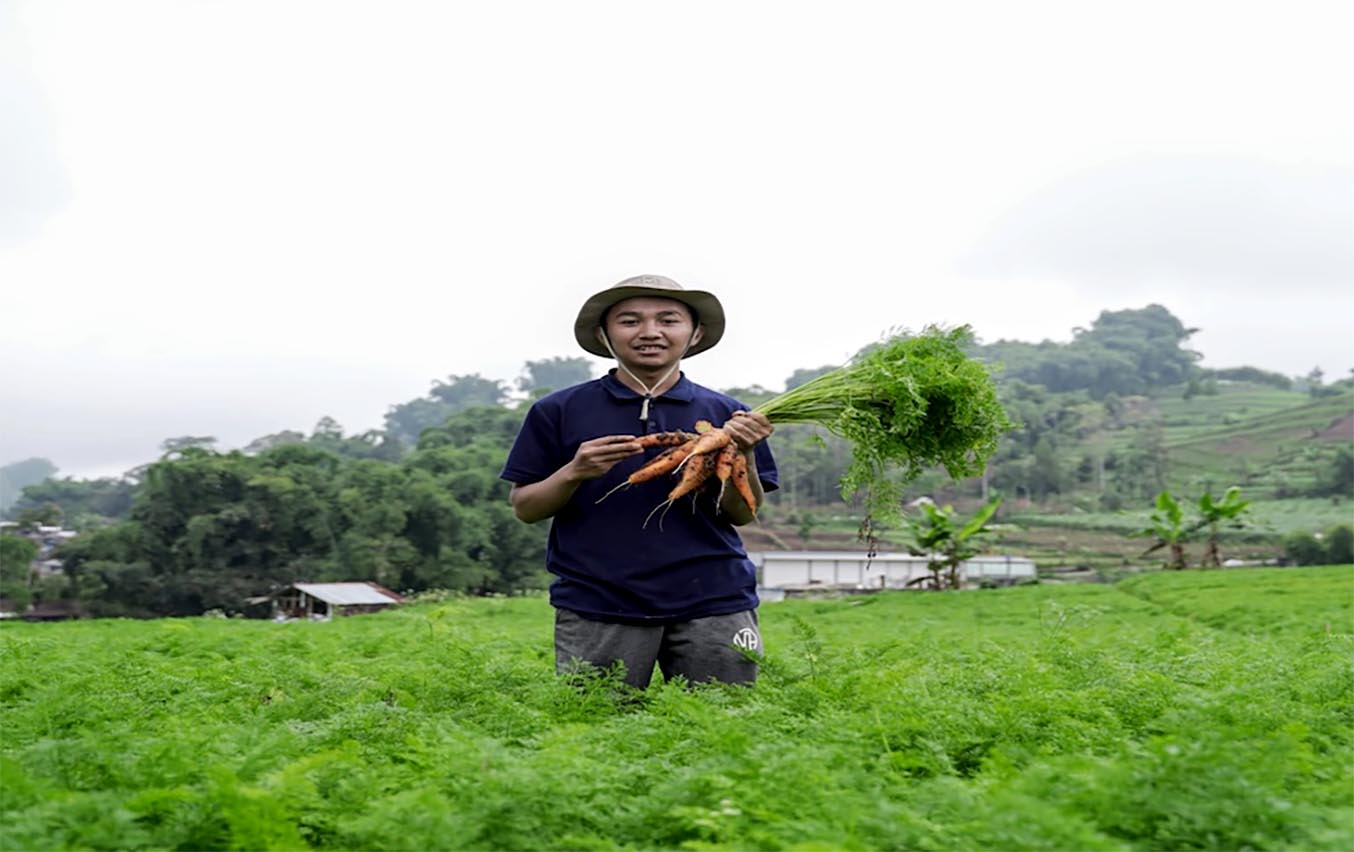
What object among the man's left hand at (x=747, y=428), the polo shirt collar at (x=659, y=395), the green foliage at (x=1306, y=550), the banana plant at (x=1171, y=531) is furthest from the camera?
the green foliage at (x=1306, y=550)

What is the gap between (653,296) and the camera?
5844mm

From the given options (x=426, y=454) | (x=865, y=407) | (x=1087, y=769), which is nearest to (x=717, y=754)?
(x=1087, y=769)

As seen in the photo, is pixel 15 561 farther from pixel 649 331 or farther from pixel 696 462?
pixel 696 462

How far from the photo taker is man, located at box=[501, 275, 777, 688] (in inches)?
221

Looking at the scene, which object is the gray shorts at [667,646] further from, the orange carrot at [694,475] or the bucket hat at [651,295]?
the bucket hat at [651,295]

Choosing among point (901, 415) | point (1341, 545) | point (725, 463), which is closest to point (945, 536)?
point (1341, 545)

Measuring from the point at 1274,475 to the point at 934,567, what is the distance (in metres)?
57.4

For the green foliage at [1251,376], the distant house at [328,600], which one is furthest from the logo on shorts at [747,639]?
the green foliage at [1251,376]

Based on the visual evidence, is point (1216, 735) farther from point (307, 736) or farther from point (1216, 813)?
point (307, 736)

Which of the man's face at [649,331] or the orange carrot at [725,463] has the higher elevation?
the man's face at [649,331]

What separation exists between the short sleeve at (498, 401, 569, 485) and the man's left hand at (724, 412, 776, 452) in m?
0.85

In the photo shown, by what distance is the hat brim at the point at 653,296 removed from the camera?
5797mm

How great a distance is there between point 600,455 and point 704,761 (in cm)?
167

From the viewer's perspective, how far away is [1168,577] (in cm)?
3456
